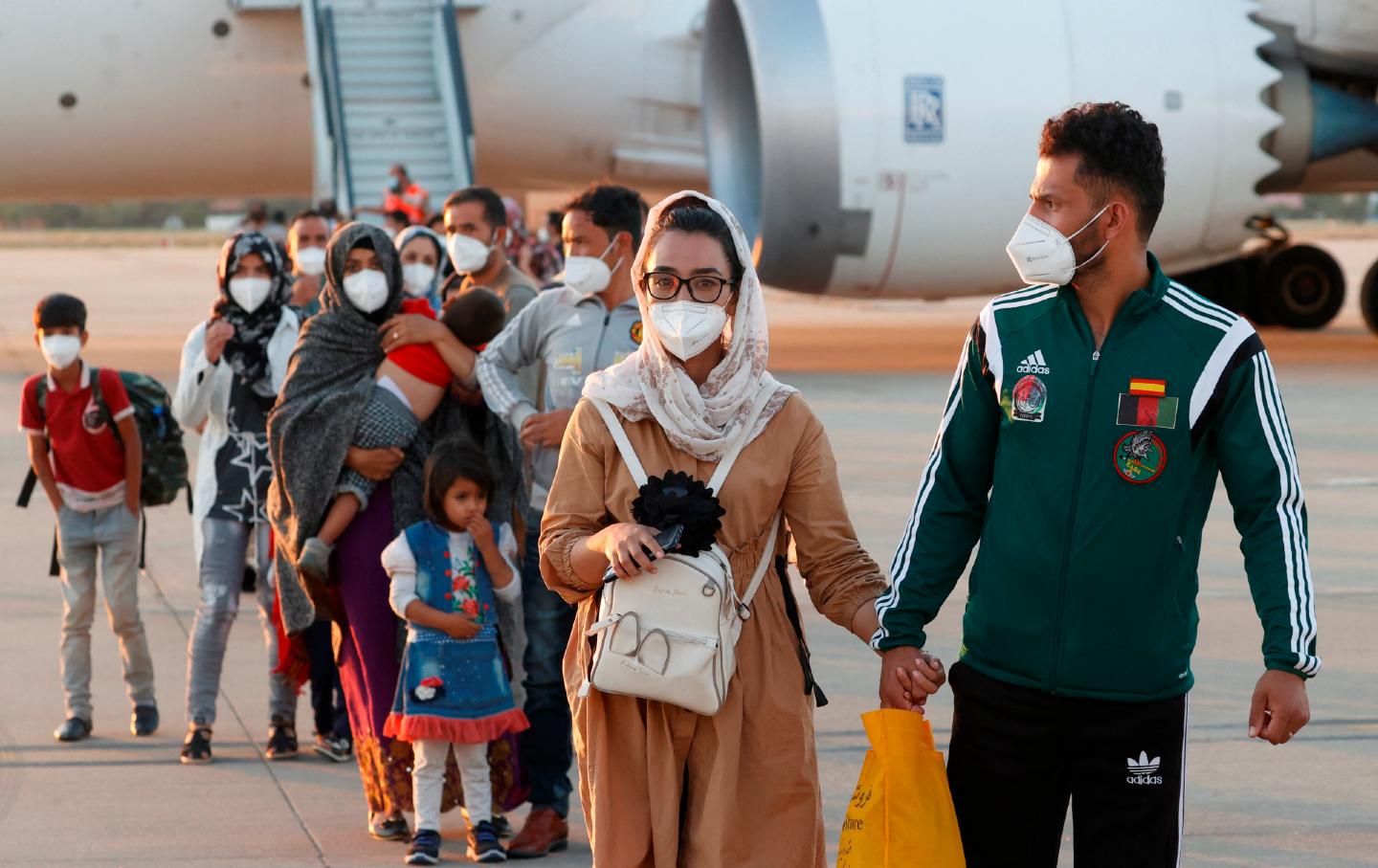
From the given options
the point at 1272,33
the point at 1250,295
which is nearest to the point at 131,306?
the point at 1250,295

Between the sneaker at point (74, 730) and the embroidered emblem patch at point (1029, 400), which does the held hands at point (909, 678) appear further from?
the sneaker at point (74, 730)

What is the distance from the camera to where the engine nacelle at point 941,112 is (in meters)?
12.7

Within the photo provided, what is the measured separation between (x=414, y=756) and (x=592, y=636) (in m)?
1.67

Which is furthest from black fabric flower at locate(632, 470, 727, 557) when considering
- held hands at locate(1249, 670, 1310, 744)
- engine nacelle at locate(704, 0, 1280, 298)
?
engine nacelle at locate(704, 0, 1280, 298)

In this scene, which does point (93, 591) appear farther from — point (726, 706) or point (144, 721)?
point (726, 706)

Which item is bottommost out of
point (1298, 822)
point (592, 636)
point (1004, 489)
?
point (1298, 822)

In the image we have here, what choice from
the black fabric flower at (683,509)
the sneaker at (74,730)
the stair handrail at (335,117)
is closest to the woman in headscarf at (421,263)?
the sneaker at (74,730)

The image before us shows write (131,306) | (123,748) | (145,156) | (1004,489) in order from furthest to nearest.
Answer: (131,306) < (145,156) < (123,748) < (1004,489)

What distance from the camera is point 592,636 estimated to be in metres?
2.98

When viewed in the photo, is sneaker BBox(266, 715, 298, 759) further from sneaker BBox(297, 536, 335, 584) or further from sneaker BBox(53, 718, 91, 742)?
sneaker BBox(297, 536, 335, 584)

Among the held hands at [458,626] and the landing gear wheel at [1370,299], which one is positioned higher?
the held hands at [458,626]

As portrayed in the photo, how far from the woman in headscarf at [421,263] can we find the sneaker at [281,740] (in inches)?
58.4

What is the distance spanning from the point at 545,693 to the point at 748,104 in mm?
9624

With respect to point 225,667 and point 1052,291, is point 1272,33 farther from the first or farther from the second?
point 1052,291
